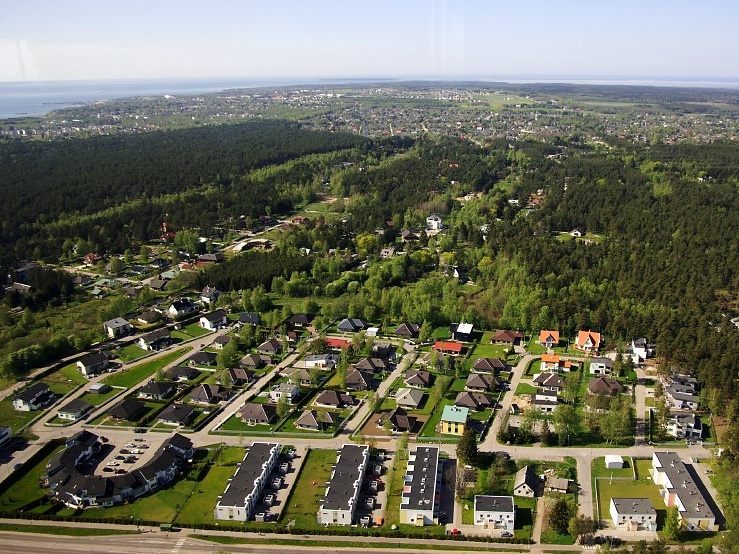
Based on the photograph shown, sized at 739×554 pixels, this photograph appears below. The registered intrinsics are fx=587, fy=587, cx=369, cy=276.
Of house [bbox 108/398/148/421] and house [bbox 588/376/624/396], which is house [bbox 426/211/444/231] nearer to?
house [bbox 588/376/624/396]

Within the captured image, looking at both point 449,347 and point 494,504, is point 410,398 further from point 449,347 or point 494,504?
point 494,504

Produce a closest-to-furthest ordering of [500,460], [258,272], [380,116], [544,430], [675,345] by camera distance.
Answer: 1. [500,460]
2. [544,430]
3. [675,345]
4. [258,272]
5. [380,116]

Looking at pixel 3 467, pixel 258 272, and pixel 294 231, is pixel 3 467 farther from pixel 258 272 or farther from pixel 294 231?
pixel 294 231

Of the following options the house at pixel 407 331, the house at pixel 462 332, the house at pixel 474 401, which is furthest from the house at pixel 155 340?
the house at pixel 474 401

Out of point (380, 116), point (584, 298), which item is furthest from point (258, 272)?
point (380, 116)

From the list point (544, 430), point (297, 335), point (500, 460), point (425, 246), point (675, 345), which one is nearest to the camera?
point (500, 460)

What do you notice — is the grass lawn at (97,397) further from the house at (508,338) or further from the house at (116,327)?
the house at (508,338)
